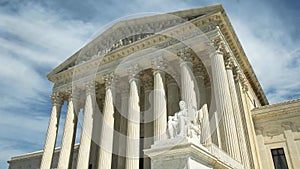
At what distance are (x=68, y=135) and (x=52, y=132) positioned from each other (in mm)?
2225

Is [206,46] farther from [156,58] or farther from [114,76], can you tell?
[114,76]

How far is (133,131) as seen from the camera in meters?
19.2

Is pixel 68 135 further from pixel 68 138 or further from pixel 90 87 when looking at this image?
pixel 90 87

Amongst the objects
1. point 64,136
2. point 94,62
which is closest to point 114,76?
point 94,62

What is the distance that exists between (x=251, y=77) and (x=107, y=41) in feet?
50.6

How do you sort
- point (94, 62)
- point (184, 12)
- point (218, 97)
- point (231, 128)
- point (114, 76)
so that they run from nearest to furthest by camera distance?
1. point (231, 128)
2. point (218, 97)
3. point (184, 12)
4. point (114, 76)
5. point (94, 62)

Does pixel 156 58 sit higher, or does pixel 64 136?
pixel 156 58

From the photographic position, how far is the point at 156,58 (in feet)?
67.6

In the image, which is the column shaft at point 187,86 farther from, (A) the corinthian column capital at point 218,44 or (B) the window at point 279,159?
(B) the window at point 279,159

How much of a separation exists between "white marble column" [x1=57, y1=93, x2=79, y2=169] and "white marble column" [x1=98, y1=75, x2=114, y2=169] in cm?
456

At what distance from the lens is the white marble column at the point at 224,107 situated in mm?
15023

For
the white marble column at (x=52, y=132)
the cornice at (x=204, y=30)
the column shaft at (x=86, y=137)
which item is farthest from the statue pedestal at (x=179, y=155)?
the white marble column at (x=52, y=132)

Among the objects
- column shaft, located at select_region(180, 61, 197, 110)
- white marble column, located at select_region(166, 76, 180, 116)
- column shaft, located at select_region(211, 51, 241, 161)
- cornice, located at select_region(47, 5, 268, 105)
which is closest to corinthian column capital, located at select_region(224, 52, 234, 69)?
column shaft, located at select_region(211, 51, 241, 161)

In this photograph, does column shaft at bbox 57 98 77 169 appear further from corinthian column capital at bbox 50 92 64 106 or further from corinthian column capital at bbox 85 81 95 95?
corinthian column capital at bbox 85 81 95 95
